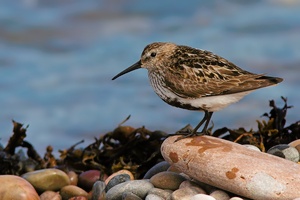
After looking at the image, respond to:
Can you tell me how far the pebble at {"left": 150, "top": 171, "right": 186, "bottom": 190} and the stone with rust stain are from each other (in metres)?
0.23

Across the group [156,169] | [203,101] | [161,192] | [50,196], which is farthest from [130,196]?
[50,196]

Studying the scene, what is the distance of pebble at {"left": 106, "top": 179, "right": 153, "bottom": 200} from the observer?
7.63 m

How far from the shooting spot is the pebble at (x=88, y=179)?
9.12 m

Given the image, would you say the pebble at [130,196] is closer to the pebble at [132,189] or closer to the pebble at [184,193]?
the pebble at [132,189]

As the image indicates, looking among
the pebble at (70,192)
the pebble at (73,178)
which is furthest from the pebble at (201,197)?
the pebble at (73,178)

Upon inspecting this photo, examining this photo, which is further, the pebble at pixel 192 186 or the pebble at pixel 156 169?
the pebble at pixel 156 169

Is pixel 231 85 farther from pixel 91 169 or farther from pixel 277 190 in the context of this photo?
pixel 91 169

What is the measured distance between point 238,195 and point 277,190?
0.52 m

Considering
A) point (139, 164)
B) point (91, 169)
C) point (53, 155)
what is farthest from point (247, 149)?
point (53, 155)

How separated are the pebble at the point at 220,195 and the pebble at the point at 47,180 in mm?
2324

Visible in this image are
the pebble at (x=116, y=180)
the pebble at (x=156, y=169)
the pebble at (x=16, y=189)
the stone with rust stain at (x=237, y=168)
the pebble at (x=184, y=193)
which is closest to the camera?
the stone with rust stain at (x=237, y=168)

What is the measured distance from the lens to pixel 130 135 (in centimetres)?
977

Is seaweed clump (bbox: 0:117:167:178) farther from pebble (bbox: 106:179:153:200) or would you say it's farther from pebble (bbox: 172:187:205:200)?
pebble (bbox: 172:187:205:200)

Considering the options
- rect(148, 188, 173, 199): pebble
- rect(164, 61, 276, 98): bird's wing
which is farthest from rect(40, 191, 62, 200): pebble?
rect(164, 61, 276, 98): bird's wing
